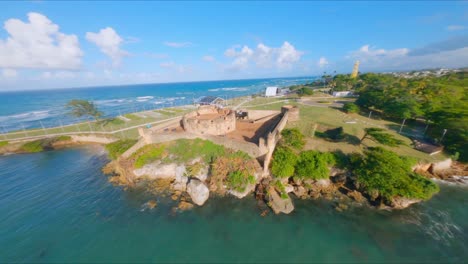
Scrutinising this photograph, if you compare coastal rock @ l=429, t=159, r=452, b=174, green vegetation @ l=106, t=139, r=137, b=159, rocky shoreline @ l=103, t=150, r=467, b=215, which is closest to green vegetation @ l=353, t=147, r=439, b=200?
rocky shoreline @ l=103, t=150, r=467, b=215

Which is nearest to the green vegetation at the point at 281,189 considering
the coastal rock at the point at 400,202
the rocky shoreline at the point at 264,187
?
the rocky shoreline at the point at 264,187

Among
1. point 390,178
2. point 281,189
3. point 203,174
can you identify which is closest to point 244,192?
point 281,189

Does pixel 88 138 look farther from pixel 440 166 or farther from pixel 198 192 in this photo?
pixel 440 166

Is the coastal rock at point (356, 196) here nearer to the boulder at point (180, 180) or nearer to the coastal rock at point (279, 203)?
the coastal rock at point (279, 203)

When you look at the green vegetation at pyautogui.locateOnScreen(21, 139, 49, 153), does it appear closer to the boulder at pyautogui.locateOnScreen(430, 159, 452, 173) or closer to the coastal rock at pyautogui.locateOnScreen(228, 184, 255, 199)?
the coastal rock at pyautogui.locateOnScreen(228, 184, 255, 199)

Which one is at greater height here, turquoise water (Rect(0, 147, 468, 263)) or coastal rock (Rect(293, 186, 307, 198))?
coastal rock (Rect(293, 186, 307, 198))
